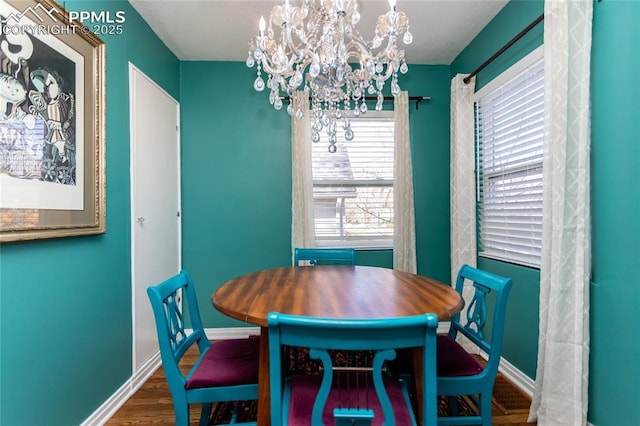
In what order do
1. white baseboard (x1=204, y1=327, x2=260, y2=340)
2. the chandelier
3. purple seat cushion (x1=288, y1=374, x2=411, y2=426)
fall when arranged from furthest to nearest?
white baseboard (x1=204, y1=327, x2=260, y2=340)
the chandelier
purple seat cushion (x1=288, y1=374, x2=411, y2=426)

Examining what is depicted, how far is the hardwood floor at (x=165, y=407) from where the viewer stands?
66.4 inches

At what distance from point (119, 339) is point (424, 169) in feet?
9.03

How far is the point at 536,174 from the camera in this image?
190 cm

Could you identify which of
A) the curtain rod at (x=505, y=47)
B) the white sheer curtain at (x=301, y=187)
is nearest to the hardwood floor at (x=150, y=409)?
the white sheer curtain at (x=301, y=187)

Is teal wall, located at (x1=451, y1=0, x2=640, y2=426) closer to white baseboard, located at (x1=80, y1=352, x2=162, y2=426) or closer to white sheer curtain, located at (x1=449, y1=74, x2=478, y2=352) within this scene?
white sheer curtain, located at (x1=449, y1=74, x2=478, y2=352)

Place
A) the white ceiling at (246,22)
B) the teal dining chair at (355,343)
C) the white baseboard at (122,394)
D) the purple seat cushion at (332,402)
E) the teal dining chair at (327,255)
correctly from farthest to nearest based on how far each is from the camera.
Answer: the teal dining chair at (327,255), the white ceiling at (246,22), the white baseboard at (122,394), the purple seat cushion at (332,402), the teal dining chair at (355,343)

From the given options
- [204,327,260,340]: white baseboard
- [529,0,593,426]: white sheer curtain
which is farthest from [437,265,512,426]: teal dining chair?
[204,327,260,340]: white baseboard

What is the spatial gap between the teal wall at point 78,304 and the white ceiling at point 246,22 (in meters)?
0.21

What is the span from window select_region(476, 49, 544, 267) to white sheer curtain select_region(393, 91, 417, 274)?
56 centimetres

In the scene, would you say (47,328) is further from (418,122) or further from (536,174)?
(418,122)

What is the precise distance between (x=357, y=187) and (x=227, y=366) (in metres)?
1.97

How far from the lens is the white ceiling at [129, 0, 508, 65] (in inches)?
81.4

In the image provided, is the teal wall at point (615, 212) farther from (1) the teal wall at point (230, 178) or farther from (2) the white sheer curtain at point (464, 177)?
(1) the teal wall at point (230, 178)

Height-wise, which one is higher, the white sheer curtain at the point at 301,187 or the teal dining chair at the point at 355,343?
the white sheer curtain at the point at 301,187
